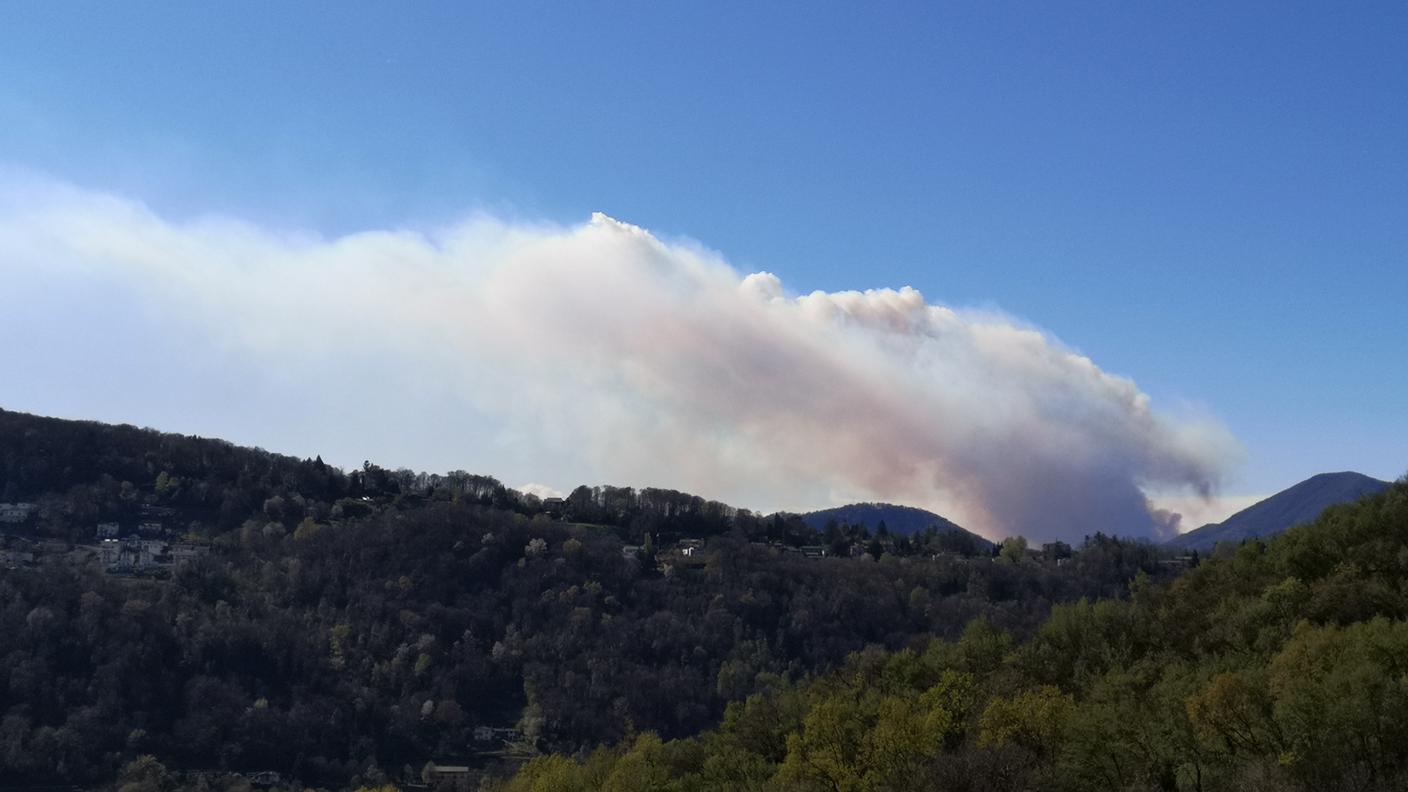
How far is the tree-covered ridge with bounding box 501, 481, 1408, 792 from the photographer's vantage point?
59750mm

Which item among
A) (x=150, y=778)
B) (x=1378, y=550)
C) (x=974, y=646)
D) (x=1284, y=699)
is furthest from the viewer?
(x=150, y=778)

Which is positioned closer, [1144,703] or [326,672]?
[1144,703]

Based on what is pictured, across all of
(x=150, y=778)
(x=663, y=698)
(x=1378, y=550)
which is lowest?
(x=150, y=778)

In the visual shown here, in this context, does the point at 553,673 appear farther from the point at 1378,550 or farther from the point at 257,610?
the point at 1378,550

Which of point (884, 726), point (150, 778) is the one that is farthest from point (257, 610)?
point (884, 726)

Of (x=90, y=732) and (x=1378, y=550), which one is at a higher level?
(x=1378, y=550)

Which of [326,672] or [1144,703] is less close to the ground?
[1144,703]

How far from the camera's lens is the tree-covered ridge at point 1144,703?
5975cm

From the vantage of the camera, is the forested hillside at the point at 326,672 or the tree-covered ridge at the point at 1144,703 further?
the forested hillside at the point at 326,672

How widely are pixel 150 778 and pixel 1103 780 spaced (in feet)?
331

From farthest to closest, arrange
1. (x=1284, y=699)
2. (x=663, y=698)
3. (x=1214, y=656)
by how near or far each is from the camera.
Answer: (x=663, y=698)
(x=1214, y=656)
(x=1284, y=699)

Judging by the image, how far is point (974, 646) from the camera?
10088 centimetres

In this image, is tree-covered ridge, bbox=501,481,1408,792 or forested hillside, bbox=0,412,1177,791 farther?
forested hillside, bbox=0,412,1177,791

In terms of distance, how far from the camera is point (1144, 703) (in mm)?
72375
